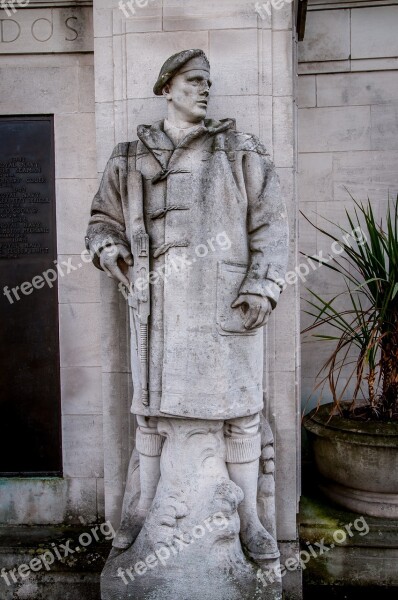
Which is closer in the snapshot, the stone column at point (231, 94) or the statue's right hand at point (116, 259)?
the statue's right hand at point (116, 259)

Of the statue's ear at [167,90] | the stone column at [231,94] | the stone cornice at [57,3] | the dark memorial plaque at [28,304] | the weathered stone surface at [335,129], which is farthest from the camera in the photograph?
the weathered stone surface at [335,129]

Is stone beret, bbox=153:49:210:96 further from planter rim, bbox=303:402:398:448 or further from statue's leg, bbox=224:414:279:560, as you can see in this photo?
planter rim, bbox=303:402:398:448

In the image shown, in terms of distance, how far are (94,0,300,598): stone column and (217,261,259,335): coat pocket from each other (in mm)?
617

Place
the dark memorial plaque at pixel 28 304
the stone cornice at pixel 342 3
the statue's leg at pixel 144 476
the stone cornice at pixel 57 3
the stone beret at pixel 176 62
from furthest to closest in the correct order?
the stone cornice at pixel 342 3, the dark memorial plaque at pixel 28 304, the stone cornice at pixel 57 3, the statue's leg at pixel 144 476, the stone beret at pixel 176 62

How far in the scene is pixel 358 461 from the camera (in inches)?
159

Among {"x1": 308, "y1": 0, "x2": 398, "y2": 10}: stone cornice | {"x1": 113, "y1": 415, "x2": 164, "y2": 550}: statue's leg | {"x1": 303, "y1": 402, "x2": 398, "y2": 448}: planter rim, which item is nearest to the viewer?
{"x1": 113, "y1": 415, "x2": 164, "y2": 550}: statue's leg

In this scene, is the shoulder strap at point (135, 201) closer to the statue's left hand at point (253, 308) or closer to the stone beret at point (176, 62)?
the stone beret at point (176, 62)

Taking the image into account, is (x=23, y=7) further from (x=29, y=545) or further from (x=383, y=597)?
(x=383, y=597)

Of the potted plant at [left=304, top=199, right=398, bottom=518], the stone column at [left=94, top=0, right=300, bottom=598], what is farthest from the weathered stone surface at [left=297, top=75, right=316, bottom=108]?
the potted plant at [left=304, top=199, right=398, bottom=518]

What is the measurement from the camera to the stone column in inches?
143

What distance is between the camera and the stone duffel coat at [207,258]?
3180 mm

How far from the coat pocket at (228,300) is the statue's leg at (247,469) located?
532 millimetres

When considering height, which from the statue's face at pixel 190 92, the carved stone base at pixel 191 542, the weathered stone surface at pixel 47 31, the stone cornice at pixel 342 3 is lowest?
the carved stone base at pixel 191 542

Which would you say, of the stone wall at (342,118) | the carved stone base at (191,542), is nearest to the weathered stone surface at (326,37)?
the stone wall at (342,118)
